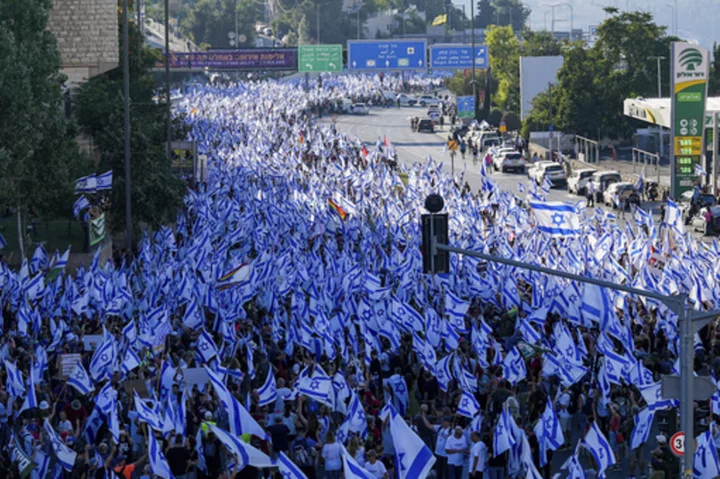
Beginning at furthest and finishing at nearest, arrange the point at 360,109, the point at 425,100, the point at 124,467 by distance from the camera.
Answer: the point at 425,100 < the point at 360,109 < the point at 124,467

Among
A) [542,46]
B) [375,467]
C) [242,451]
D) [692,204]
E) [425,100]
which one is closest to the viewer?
[242,451]

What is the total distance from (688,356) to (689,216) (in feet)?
112

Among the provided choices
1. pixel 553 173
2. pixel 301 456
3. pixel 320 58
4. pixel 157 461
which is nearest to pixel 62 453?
pixel 157 461

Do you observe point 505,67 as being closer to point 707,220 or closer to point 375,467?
point 707,220

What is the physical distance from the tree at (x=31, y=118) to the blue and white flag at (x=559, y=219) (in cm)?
1185

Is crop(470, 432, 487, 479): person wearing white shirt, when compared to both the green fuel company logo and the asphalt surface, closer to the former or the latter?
the asphalt surface

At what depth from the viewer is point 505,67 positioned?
9969 cm

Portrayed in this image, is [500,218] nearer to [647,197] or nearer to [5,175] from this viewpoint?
[5,175]

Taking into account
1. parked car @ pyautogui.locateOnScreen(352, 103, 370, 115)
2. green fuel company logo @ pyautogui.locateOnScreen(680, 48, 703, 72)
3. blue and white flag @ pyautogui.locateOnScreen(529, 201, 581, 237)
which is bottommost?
parked car @ pyautogui.locateOnScreen(352, 103, 370, 115)

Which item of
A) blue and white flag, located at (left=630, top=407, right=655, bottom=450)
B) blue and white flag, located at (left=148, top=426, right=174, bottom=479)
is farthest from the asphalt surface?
blue and white flag, located at (left=148, top=426, right=174, bottom=479)

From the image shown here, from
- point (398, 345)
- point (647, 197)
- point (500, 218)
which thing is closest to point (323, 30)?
point (647, 197)

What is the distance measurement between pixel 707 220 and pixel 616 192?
808cm

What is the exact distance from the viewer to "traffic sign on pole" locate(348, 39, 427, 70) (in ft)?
311

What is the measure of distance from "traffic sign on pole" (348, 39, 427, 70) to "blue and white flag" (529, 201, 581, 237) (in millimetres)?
60961
